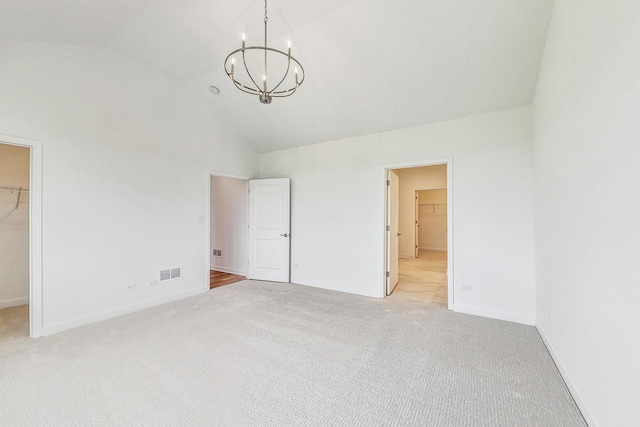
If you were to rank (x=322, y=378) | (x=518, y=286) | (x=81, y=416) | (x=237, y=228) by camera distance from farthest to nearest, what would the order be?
(x=237, y=228) → (x=518, y=286) → (x=322, y=378) → (x=81, y=416)

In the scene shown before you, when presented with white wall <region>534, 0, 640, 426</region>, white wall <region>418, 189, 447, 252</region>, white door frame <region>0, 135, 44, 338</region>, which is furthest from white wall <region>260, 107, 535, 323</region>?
white wall <region>418, 189, 447, 252</region>

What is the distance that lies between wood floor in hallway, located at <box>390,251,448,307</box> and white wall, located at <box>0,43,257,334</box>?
3.55m

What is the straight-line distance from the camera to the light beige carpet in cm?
176

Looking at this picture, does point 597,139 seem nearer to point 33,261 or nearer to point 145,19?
point 145,19

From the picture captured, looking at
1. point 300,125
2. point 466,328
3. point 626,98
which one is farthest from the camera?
point 300,125

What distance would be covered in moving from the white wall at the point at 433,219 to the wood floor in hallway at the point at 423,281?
239 cm

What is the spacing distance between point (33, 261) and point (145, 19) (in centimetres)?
293

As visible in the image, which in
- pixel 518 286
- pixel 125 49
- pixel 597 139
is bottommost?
pixel 518 286

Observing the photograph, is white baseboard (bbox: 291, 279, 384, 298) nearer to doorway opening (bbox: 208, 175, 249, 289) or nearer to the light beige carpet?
the light beige carpet

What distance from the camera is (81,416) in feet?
5.71

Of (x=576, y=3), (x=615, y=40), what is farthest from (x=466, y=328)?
(x=576, y=3)

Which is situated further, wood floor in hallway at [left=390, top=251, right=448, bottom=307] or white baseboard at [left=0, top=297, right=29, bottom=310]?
wood floor in hallway at [left=390, top=251, right=448, bottom=307]

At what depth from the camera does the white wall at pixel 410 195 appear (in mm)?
8094

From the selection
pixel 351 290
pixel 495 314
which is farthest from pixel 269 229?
pixel 495 314
